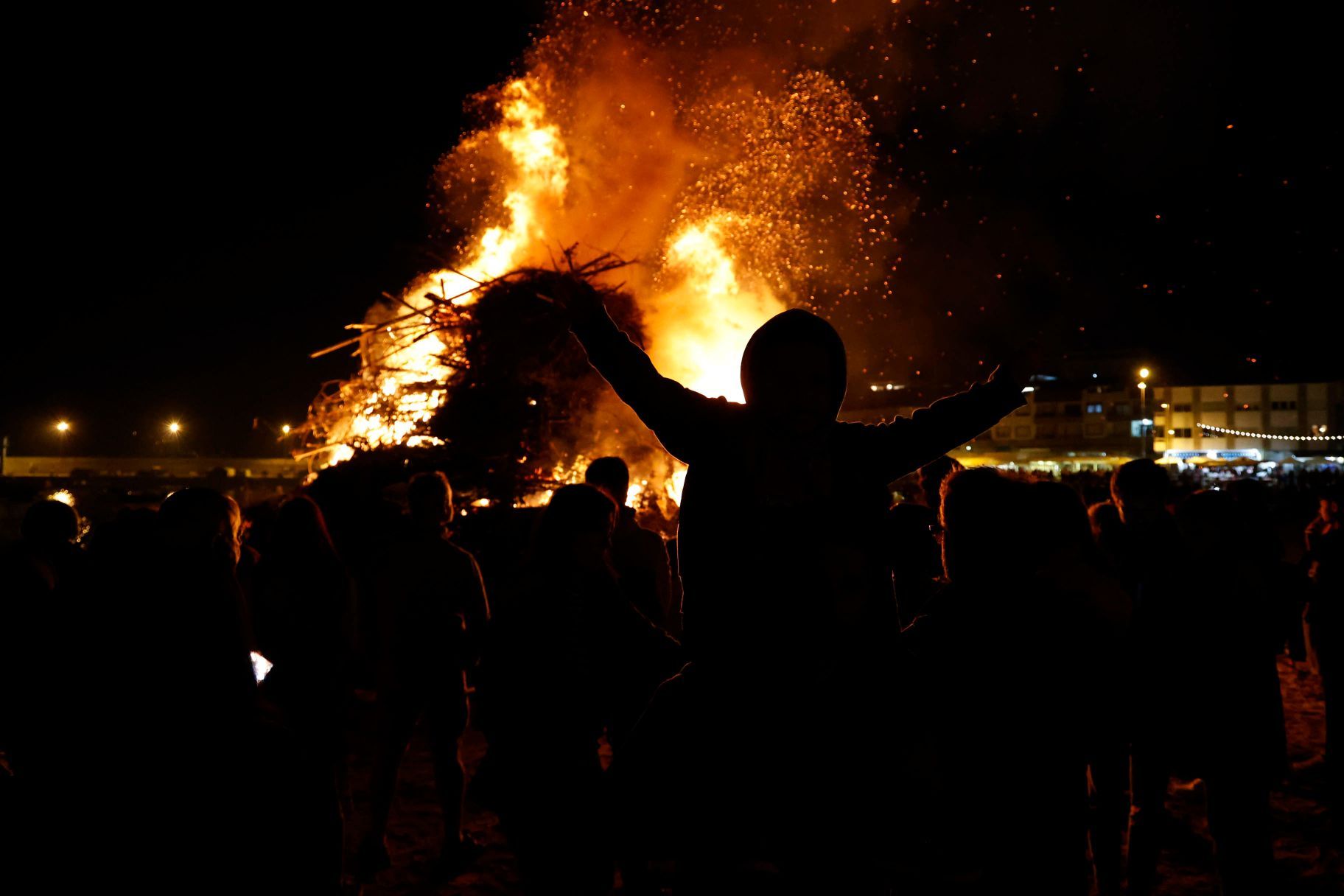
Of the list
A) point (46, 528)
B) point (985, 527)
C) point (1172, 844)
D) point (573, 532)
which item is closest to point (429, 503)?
point (573, 532)

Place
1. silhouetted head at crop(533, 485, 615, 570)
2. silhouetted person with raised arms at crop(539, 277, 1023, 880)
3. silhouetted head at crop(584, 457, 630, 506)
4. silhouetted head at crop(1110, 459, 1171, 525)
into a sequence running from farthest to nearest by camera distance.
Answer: silhouetted head at crop(584, 457, 630, 506), silhouetted head at crop(1110, 459, 1171, 525), silhouetted head at crop(533, 485, 615, 570), silhouetted person with raised arms at crop(539, 277, 1023, 880)

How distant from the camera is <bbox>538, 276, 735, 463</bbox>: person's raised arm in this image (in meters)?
1.92

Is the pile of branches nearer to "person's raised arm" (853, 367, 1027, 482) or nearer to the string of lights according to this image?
"person's raised arm" (853, 367, 1027, 482)

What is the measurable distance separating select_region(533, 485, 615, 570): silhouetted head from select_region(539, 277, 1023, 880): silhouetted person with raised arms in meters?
1.26

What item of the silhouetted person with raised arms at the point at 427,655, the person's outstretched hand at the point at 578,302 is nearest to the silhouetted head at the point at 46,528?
the silhouetted person with raised arms at the point at 427,655

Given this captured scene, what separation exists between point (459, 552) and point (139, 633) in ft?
8.58

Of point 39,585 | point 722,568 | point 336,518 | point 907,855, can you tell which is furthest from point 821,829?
point 336,518

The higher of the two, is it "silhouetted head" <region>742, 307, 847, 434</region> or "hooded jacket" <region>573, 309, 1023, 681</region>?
"silhouetted head" <region>742, 307, 847, 434</region>

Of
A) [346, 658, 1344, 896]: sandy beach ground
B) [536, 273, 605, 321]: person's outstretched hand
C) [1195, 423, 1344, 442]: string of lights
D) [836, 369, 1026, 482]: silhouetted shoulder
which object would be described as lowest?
[346, 658, 1344, 896]: sandy beach ground

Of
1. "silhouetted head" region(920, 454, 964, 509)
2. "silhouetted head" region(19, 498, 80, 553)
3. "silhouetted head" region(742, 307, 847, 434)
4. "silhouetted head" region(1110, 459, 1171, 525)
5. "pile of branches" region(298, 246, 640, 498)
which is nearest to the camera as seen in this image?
"silhouetted head" region(742, 307, 847, 434)

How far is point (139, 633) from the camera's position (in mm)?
1991

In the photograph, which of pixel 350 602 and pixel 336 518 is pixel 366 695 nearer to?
pixel 336 518

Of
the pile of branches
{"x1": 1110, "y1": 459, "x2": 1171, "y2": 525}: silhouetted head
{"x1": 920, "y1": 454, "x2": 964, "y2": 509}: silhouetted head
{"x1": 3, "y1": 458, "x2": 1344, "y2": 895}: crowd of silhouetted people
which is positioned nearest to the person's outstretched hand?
{"x1": 3, "y1": 458, "x2": 1344, "y2": 895}: crowd of silhouetted people

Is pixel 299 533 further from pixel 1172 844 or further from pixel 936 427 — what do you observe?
pixel 1172 844
